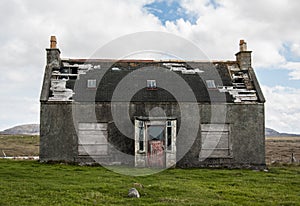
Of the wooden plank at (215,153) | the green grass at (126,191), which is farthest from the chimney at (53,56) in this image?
the wooden plank at (215,153)

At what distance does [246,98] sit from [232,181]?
386 inches

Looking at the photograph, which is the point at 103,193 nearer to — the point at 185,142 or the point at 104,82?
the point at 185,142

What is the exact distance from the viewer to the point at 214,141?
2636cm

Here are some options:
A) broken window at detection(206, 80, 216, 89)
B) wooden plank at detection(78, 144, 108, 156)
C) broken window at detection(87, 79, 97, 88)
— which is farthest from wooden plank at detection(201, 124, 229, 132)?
broken window at detection(87, 79, 97, 88)

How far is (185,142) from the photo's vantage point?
85.7 feet

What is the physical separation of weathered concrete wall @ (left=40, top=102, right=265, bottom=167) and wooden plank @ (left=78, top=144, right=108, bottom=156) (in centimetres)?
37

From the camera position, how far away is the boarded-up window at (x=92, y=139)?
25.5 metres

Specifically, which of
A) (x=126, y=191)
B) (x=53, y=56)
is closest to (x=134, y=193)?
(x=126, y=191)

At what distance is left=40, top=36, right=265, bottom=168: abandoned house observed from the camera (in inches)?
998

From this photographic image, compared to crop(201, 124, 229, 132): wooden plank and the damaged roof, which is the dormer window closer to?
the damaged roof

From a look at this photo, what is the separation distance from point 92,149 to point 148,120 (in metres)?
4.19

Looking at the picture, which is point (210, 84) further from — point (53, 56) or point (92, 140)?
point (53, 56)

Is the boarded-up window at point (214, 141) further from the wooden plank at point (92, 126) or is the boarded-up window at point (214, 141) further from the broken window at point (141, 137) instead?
the wooden plank at point (92, 126)

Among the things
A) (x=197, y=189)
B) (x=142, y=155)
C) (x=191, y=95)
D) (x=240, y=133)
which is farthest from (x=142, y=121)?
(x=197, y=189)
